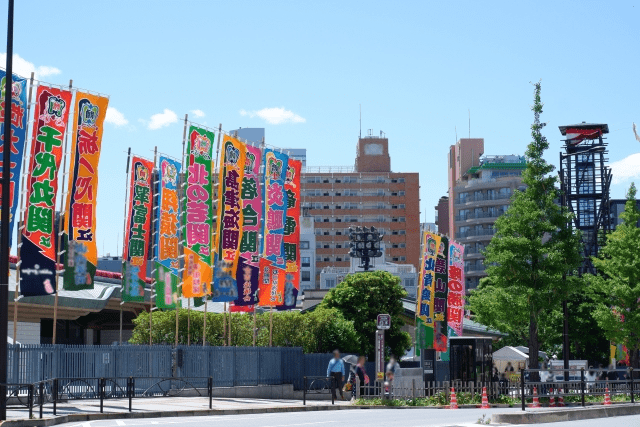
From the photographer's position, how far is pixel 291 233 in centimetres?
3728

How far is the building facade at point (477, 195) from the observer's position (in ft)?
415

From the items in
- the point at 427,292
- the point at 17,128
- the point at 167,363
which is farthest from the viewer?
the point at 427,292

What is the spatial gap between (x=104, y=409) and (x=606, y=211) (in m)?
53.9

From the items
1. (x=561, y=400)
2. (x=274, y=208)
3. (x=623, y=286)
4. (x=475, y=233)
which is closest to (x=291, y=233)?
(x=274, y=208)

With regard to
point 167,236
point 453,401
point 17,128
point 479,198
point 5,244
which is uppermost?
point 479,198

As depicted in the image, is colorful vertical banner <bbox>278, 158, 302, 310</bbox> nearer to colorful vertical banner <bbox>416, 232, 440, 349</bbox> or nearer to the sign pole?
colorful vertical banner <bbox>416, 232, 440, 349</bbox>

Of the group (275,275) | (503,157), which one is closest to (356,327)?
(275,275)

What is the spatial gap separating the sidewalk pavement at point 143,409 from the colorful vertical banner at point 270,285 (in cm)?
492

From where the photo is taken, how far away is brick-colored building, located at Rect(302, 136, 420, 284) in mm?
139875

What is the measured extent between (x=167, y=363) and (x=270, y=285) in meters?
5.05

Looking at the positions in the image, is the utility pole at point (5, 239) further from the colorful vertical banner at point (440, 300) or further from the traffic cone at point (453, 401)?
the colorful vertical banner at point (440, 300)

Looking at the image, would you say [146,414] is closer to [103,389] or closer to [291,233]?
[103,389]

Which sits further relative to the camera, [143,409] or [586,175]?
[586,175]

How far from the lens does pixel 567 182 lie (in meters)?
70.2
